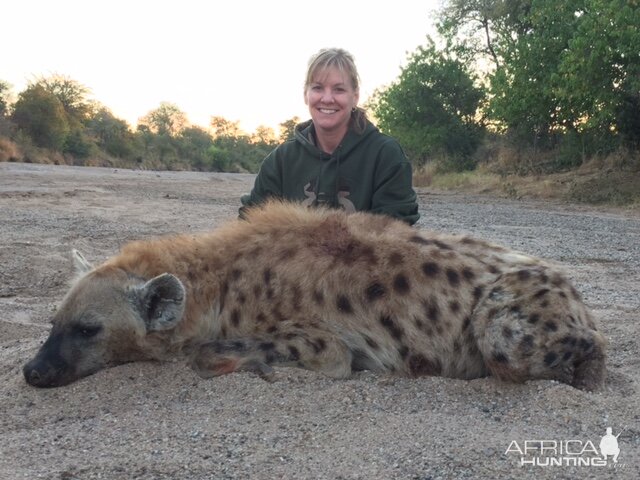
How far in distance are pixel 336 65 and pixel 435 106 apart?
22257 millimetres

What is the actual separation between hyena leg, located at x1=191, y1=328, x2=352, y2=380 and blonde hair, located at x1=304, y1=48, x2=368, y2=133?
1.71 meters

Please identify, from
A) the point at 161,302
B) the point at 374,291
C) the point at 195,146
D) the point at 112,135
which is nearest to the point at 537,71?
the point at 374,291

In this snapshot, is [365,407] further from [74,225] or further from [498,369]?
[74,225]

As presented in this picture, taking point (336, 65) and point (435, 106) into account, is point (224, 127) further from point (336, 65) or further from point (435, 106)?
point (336, 65)

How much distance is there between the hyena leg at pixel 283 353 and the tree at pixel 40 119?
29902mm

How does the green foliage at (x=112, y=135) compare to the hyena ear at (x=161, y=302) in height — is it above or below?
above

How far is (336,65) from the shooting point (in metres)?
4.24

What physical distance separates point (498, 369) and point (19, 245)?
4.73m

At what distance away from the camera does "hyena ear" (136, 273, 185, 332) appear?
121 inches

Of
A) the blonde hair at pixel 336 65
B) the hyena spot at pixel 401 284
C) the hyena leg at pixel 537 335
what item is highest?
the blonde hair at pixel 336 65

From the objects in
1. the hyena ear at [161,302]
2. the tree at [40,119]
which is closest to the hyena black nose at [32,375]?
the hyena ear at [161,302]

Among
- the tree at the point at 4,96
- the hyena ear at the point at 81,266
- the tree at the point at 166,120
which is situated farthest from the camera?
the tree at the point at 166,120

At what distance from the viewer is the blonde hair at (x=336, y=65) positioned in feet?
13.9

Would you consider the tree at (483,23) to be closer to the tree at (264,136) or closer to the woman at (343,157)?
the woman at (343,157)
